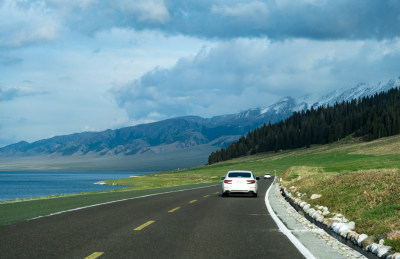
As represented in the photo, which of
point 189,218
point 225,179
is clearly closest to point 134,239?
point 189,218

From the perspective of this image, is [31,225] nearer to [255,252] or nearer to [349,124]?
[255,252]

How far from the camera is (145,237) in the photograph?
37.4 feet

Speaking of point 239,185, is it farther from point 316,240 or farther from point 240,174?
point 316,240

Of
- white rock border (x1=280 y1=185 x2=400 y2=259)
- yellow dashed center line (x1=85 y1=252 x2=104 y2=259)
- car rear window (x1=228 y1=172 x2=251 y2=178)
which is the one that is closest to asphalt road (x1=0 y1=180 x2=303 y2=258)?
yellow dashed center line (x1=85 y1=252 x2=104 y2=259)

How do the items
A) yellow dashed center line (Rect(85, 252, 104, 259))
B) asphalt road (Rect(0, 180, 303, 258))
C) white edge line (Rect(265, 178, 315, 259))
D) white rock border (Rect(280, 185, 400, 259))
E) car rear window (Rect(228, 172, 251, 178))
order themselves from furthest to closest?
car rear window (Rect(228, 172, 251, 178))
white edge line (Rect(265, 178, 315, 259))
asphalt road (Rect(0, 180, 303, 258))
yellow dashed center line (Rect(85, 252, 104, 259))
white rock border (Rect(280, 185, 400, 259))

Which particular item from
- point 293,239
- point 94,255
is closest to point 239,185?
point 293,239

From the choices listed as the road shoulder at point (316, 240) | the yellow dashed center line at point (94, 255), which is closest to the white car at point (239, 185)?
the road shoulder at point (316, 240)

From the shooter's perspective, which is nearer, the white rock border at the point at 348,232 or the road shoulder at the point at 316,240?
the white rock border at the point at 348,232

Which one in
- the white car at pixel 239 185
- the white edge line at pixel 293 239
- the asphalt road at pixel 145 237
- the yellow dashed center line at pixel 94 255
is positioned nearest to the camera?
the yellow dashed center line at pixel 94 255

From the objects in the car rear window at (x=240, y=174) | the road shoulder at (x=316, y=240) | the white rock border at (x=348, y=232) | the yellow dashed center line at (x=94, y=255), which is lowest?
the road shoulder at (x=316, y=240)

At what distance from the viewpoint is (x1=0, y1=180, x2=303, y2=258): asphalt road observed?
9371 millimetres

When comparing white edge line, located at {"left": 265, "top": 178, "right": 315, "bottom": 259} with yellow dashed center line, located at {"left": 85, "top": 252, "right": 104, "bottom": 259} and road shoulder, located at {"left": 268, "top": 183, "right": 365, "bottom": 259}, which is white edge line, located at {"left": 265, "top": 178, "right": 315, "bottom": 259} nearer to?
road shoulder, located at {"left": 268, "top": 183, "right": 365, "bottom": 259}

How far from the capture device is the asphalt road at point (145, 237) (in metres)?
9.37

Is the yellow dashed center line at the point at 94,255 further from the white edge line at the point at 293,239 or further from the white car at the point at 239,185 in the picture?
the white car at the point at 239,185
